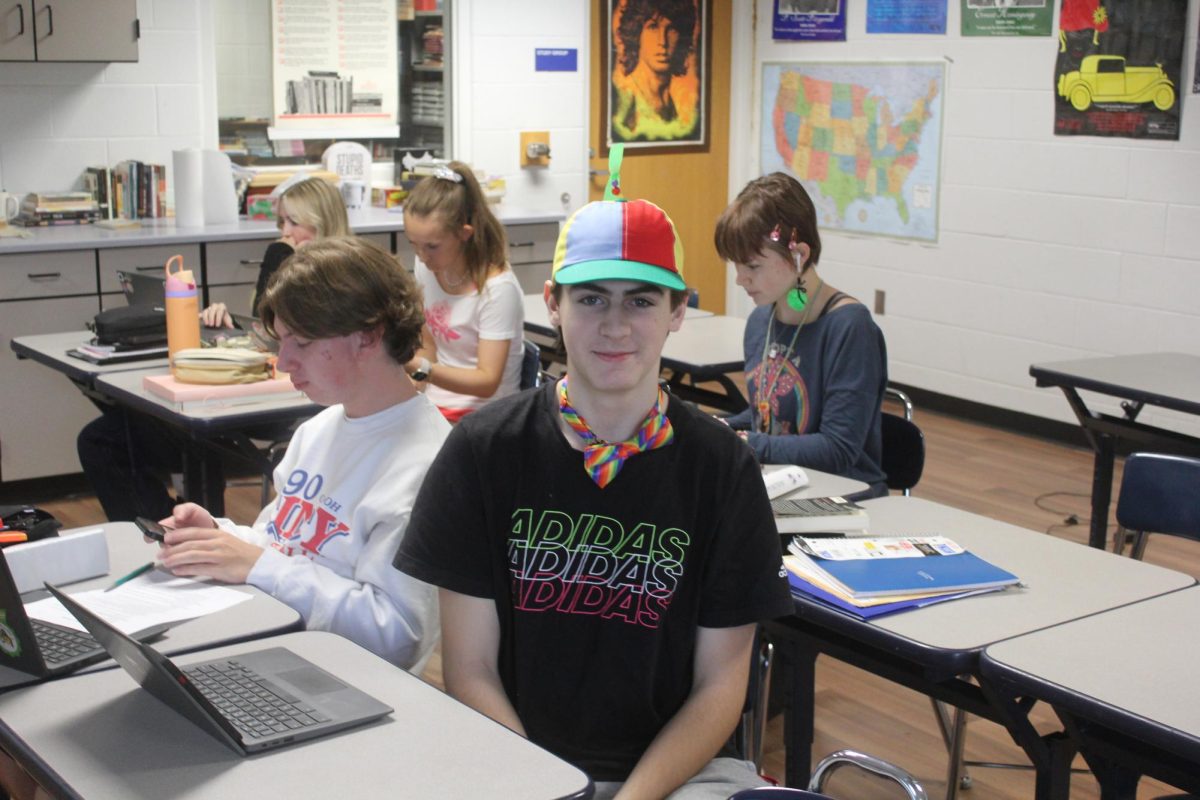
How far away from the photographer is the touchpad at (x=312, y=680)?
5.20 feet

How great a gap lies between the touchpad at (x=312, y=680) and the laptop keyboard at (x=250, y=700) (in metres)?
0.02

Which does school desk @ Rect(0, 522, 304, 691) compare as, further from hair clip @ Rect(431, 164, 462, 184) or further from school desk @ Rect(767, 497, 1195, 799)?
hair clip @ Rect(431, 164, 462, 184)

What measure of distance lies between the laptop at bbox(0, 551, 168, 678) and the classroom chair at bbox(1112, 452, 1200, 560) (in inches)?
73.9

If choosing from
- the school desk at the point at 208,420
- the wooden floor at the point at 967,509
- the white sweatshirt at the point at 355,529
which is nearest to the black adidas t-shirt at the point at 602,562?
the white sweatshirt at the point at 355,529

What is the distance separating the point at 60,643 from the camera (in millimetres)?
1721

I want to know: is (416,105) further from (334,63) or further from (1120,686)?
(1120,686)

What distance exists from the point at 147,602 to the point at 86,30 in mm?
3705

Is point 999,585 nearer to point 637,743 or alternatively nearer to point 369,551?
point 637,743

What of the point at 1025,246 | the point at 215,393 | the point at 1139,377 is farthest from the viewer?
the point at 1025,246

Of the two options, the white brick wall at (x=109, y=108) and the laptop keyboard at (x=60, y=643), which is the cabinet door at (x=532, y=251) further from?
the laptop keyboard at (x=60, y=643)

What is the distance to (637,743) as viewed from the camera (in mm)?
1719

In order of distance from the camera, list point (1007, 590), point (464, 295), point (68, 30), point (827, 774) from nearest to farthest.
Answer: point (827, 774) < point (1007, 590) < point (464, 295) < point (68, 30)

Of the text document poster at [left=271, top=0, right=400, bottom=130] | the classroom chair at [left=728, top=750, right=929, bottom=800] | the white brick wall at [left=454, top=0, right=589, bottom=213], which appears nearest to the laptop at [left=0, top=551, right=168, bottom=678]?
the classroom chair at [left=728, top=750, right=929, bottom=800]

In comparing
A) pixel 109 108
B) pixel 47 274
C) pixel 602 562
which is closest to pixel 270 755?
pixel 602 562
